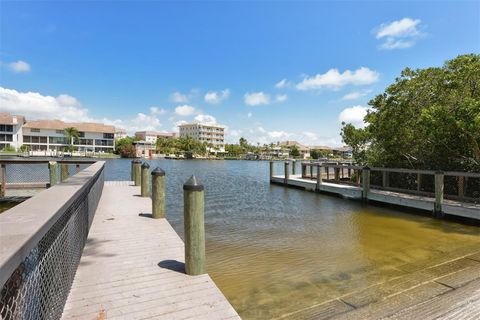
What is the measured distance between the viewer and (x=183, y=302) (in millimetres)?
3357

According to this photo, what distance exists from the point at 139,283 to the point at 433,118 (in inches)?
453

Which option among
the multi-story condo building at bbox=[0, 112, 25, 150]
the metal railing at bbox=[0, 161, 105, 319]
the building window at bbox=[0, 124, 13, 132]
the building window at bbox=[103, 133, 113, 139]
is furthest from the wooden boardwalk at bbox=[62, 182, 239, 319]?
the building window at bbox=[103, 133, 113, 139]

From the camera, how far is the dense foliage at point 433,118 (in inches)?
431

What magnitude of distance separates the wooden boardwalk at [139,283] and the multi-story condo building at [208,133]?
12346cm

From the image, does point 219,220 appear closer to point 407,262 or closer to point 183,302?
point 407,262

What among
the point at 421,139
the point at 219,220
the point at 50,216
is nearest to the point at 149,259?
the point at 50,216

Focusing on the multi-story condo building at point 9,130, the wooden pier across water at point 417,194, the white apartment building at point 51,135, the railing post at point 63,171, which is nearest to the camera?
the wooden pier across water at point 417,194

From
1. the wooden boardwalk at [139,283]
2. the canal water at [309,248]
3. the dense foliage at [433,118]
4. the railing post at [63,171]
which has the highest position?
the dense foliage at [433,118]

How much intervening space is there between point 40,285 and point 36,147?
101577 mm

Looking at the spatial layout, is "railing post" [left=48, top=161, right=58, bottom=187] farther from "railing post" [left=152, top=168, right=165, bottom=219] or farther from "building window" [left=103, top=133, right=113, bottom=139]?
"building window" [left=103, top=133, right=113, bottom=139]

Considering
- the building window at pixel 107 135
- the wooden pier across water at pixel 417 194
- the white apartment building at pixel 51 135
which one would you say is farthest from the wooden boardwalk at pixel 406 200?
the building window at pixel 107 135

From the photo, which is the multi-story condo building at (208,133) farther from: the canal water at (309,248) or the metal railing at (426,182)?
the canal water at (309,248)

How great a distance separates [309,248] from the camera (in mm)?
7773

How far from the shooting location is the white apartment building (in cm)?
7981
